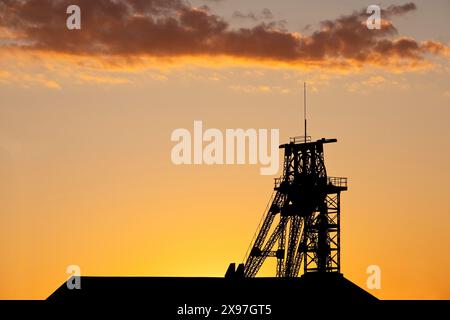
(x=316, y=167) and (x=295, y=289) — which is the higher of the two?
(x=316, y=167)

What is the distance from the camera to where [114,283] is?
91000 millimetres

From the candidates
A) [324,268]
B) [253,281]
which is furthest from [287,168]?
[253,281]

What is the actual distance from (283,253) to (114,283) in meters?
24.4

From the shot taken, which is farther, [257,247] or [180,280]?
[257,247]

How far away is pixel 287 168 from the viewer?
110188mm

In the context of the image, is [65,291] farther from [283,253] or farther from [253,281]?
[283,253]

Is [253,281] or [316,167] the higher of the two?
[316,167]

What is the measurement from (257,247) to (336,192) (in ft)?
28.6

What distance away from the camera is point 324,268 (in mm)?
108438
